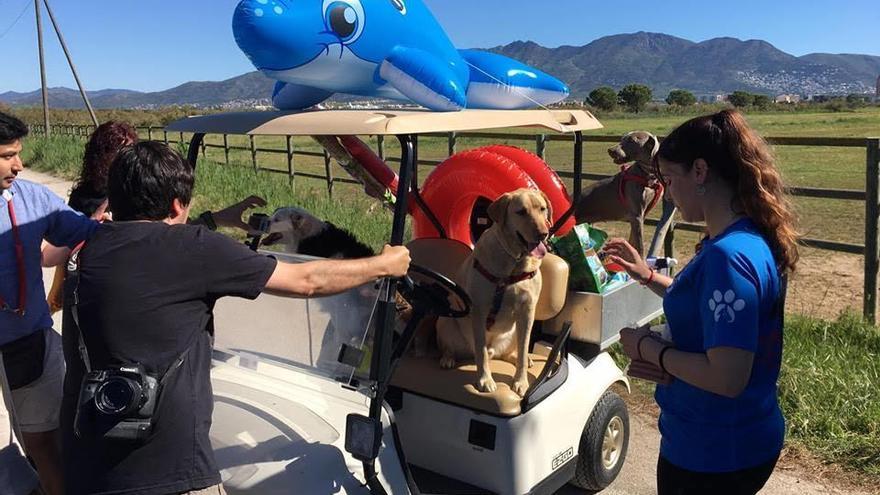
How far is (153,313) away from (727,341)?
139 centimetres

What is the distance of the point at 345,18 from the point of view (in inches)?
124

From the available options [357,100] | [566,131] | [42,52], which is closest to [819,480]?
[566,131]

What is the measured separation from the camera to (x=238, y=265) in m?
1.80

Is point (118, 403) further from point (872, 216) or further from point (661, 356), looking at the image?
point (872, 216)

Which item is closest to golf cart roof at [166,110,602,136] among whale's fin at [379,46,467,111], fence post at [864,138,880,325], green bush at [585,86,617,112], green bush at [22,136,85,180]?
whale's fin at [379,46,467,111]

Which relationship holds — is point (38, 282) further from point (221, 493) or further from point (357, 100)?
point (357, 100)

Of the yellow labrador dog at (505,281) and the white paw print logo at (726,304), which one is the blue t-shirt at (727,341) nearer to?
the white paw print logo at (726,304)

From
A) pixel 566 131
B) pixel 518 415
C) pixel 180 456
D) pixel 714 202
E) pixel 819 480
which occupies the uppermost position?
pixel 566 131

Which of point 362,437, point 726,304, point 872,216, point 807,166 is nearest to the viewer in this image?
point 726,304

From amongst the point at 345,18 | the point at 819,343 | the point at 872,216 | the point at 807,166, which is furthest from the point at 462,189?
the point at 807,166

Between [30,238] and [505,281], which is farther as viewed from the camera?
[505,281]

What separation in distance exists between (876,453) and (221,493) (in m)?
3.40

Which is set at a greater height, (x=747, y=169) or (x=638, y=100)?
(x=638, y=100)

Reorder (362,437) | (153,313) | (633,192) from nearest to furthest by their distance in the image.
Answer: (153,313) → (362,437) → (633,192)
